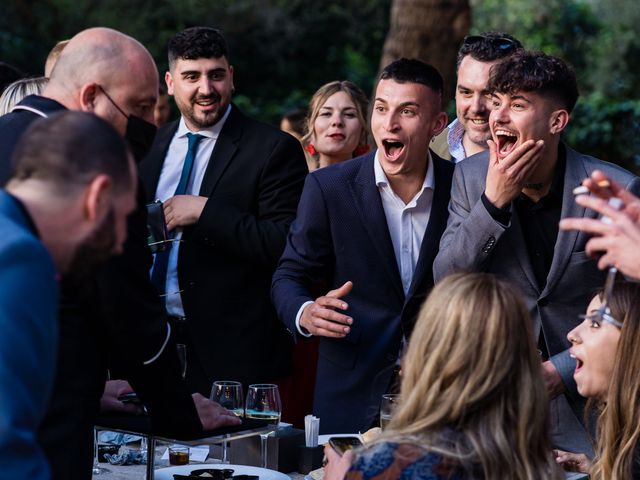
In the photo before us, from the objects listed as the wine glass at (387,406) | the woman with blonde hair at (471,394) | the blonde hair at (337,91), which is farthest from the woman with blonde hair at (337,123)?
the woman with blonde hair at (471,394)

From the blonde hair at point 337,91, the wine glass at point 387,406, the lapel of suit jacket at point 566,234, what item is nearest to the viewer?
the wine glass at point 387,406

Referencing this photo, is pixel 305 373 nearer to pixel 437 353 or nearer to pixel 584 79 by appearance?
pixel 437 353

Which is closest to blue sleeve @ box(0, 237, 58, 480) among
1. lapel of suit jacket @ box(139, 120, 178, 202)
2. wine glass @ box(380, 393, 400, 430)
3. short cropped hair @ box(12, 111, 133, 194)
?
short cropped hair @ box(12, 111, 133, 194)

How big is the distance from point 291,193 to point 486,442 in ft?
9.68

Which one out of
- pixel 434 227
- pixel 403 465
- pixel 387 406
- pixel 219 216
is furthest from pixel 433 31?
pixel 403 465

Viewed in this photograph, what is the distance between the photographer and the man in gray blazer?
4141 mm

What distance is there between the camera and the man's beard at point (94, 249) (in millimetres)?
2289

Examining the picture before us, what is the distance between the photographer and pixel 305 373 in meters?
6.15

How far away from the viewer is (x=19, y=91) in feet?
17.8

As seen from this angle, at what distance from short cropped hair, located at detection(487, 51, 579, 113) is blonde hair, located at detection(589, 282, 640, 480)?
106 centimetres

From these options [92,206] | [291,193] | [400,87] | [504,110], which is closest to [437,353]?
[92,206]

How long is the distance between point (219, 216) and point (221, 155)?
0.41m

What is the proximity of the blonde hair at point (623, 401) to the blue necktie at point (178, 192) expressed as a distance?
2.55 m

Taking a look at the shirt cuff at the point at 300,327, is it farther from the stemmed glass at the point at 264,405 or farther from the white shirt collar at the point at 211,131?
the white shirt collar at the point at 211,131
